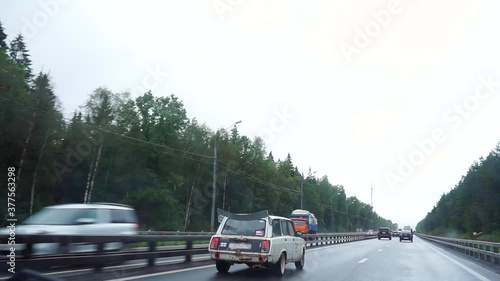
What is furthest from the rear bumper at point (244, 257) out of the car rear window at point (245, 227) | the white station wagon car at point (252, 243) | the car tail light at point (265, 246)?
the car rear window at point (245, 227)

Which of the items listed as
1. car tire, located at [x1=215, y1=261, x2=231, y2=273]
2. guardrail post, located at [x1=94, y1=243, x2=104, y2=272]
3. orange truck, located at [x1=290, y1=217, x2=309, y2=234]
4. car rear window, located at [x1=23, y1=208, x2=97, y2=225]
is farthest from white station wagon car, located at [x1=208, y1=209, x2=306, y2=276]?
orange truck, located at [x1=290, y1=217, x2=309, y2=234]

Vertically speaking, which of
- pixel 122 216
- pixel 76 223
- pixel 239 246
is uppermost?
pixel 122 216

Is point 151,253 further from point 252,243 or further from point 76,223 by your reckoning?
point 252,243

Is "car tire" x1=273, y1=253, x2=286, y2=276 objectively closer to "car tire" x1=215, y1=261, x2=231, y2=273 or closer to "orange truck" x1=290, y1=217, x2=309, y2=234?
"car tire" x1=215, y1=261, x2=231, y2=273

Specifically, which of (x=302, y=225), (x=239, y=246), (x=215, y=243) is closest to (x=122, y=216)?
(x=215, y=243)

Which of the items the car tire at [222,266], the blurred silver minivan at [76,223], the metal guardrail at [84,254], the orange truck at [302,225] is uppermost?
the orange truck at [302,225]

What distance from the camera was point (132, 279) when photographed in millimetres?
10227

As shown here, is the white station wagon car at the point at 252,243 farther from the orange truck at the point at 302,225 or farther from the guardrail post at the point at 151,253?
the orange truck at the point at 302,225

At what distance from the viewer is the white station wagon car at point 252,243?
1155 cm

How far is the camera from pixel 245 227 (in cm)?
1230

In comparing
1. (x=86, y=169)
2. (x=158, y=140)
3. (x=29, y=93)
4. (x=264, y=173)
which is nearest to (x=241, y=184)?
(x=264, y=173)

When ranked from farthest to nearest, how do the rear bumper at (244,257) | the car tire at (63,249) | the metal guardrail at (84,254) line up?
the rear bumper at (244,257) < the car tire at (63,249) < the metal guardrail at (84,254)

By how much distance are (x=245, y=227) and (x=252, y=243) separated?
2.34 feet

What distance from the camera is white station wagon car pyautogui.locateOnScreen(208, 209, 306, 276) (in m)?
11.6
